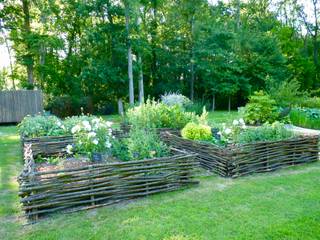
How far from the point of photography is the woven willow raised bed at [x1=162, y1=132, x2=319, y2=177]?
4.46m

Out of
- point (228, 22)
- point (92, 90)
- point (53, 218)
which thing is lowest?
point (53, 218)

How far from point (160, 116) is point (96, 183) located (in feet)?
11.5

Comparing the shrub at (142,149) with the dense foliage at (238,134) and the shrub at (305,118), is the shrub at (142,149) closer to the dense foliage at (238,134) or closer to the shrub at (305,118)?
the dense foliage at (238,134)

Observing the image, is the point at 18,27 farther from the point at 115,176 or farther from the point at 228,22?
the point at 115,176

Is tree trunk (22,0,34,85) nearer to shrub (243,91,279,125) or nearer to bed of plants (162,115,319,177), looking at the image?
shrub (243,91,279,125)

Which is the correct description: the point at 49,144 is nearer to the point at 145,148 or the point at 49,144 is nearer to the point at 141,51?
the point at 145,148

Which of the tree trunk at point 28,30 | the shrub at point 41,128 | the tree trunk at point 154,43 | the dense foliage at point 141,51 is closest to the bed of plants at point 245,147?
the shrub at point 41,128

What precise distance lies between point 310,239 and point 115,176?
2.10m

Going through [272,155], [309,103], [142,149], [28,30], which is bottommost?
[272,155]

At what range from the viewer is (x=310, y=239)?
8.38ft

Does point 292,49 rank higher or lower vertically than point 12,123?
higher

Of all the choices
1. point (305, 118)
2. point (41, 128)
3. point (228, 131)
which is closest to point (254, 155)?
point (228, 131)

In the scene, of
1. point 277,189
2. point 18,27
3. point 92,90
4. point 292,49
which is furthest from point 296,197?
point 292,49

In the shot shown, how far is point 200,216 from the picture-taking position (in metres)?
3.05
